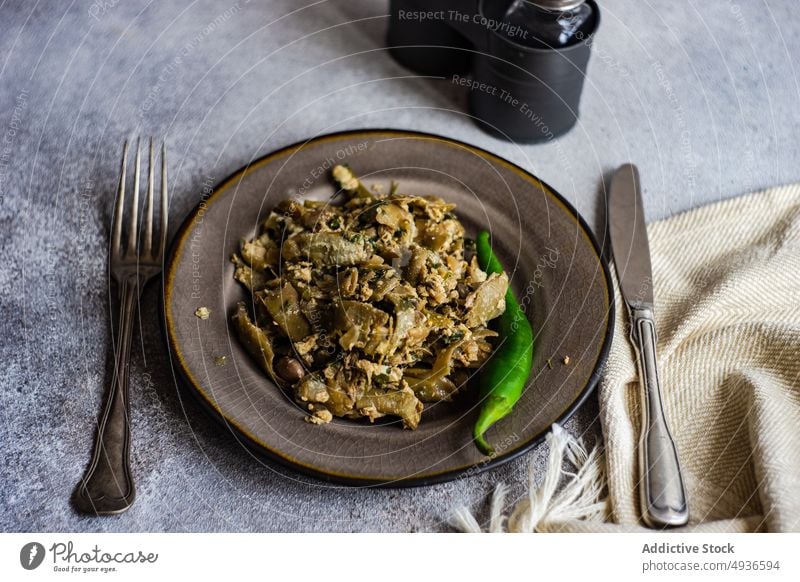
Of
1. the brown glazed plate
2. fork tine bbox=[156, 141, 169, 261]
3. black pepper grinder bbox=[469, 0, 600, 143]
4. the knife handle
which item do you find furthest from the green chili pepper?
fork tine bbox=[156, 141, 169, 261]

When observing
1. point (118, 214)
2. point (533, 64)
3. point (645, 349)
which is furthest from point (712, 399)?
point (118, 214)

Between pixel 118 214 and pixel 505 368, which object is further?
pixel 118 214

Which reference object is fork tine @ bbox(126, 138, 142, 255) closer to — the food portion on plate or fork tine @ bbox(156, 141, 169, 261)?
fork tine @ bbox(156, 141, 169, 261)

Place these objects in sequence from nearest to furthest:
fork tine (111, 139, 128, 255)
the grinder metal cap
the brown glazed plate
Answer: the brown glazed plate
fork tine (111, 139, 128, 255)
the grinder metal cap

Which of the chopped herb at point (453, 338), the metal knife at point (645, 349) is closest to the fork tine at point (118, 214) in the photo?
the chopped herb at point (453, 338)

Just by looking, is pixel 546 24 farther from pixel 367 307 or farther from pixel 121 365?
pixel 121 365

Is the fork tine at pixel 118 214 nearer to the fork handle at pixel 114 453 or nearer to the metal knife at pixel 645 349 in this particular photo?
the fork handle at pixel 114 453

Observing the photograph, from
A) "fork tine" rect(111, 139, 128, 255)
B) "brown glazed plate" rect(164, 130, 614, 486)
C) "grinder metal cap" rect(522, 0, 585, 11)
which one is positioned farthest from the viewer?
"grinder metal cap" rect(522, 0, 585, 11)
